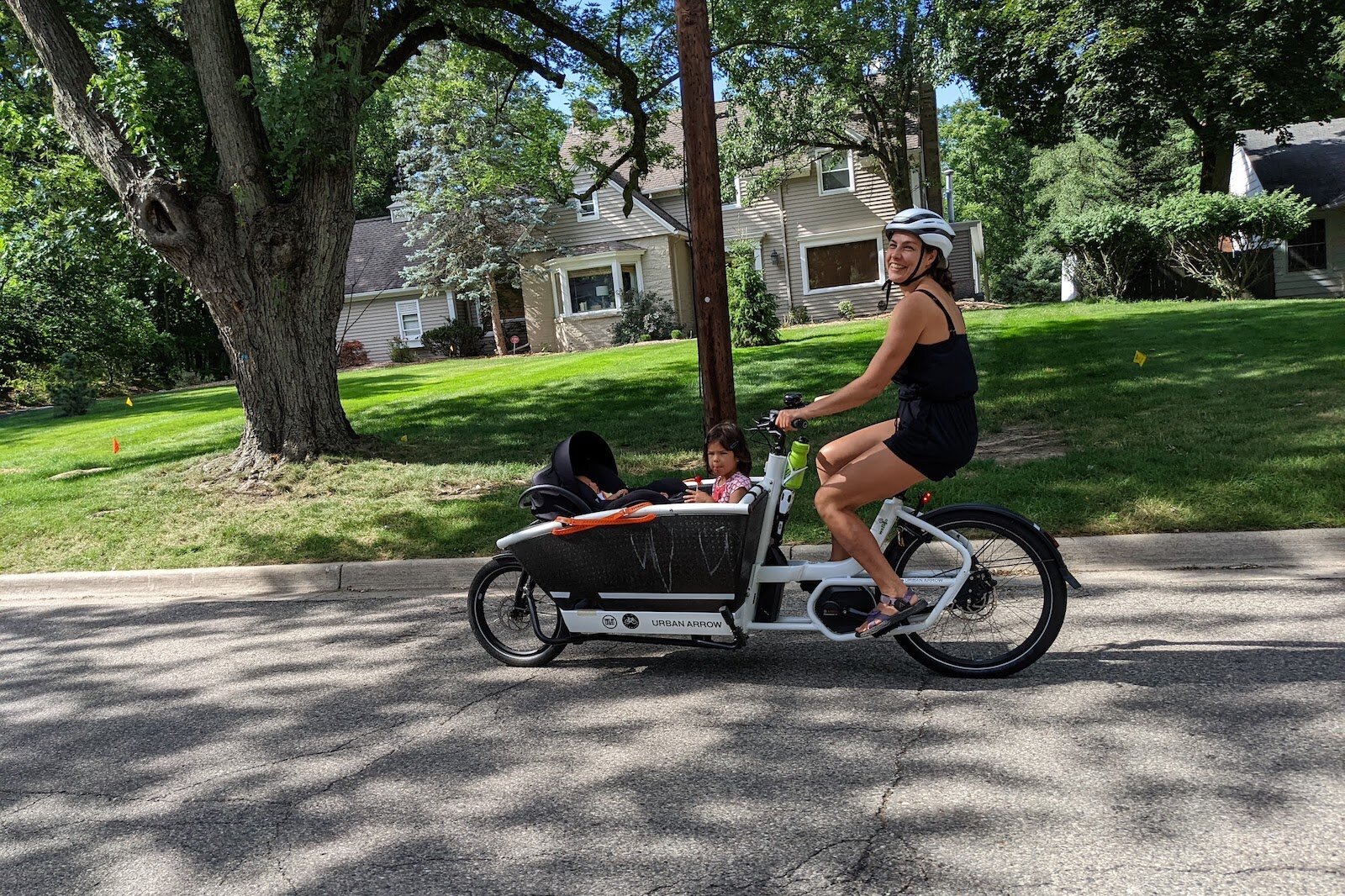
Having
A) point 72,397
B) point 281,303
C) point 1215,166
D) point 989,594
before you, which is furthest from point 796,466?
point 1215,166

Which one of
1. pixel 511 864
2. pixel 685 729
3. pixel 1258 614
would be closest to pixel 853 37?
pixel 1258 614

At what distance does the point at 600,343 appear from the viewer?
3172cm

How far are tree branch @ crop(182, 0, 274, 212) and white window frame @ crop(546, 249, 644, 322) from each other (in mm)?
21764

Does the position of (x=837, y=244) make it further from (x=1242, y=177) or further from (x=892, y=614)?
(x=892, y=614)

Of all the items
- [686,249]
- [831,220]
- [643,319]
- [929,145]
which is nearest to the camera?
[643,319]

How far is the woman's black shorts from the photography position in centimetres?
430

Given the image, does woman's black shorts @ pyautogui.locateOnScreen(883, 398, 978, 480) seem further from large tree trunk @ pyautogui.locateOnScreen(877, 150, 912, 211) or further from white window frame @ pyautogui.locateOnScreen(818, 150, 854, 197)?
white window frame @ pyautogui.locateOnScreen(818, 150, 854, 197)

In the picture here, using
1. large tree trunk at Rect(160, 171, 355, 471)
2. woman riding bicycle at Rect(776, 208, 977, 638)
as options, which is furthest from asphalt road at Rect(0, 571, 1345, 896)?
large tree trunk at Rect(160, 171, 355, 471)

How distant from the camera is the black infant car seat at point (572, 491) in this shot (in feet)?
15.6

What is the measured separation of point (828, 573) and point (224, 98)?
8369mm

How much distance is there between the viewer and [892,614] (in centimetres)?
442

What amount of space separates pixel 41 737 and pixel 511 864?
293cm

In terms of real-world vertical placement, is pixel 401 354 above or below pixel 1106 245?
below

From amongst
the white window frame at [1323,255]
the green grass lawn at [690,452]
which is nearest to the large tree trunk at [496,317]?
the green grass lawn at [690,452]
